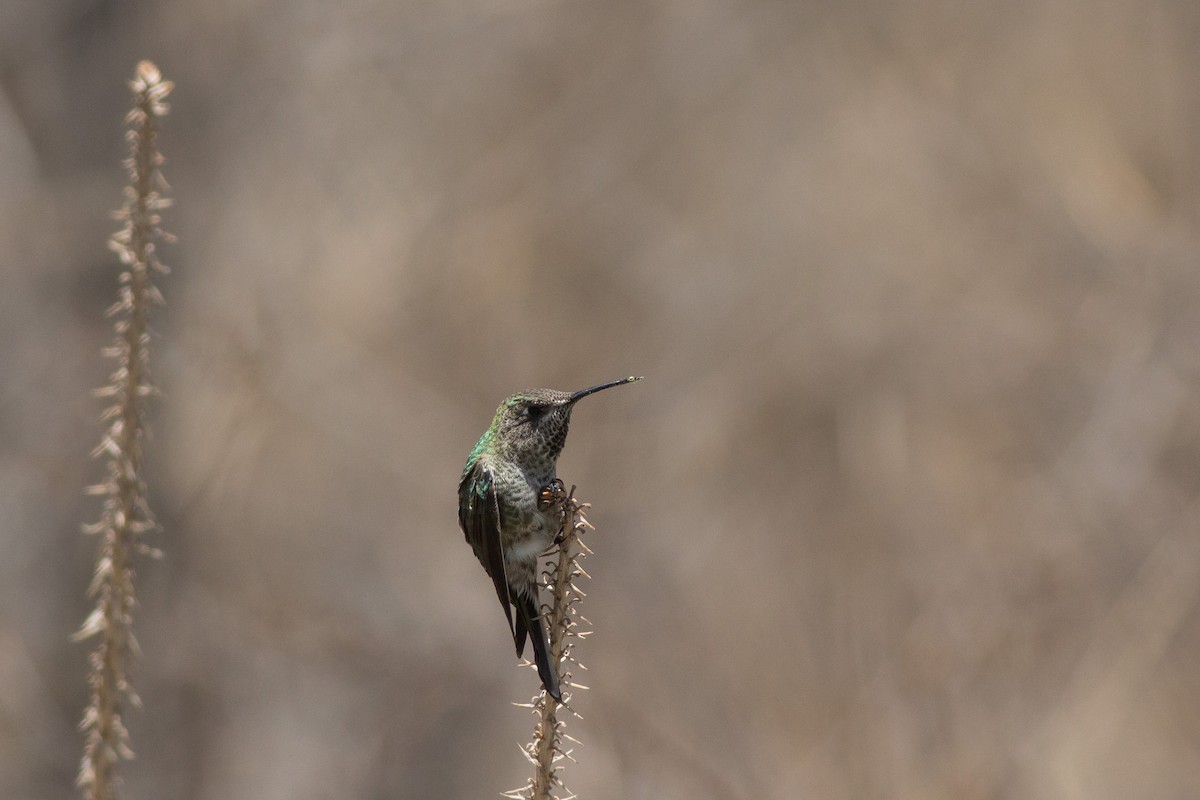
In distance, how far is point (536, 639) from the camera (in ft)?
7.39

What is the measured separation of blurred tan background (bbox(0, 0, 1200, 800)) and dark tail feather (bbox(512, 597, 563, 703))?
3763 mm

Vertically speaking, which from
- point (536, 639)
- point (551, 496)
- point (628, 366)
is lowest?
point (536, 639)

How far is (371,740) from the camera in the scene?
6395 millimetres

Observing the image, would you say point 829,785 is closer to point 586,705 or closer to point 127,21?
point 586,705

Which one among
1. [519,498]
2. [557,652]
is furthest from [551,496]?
[557,652]

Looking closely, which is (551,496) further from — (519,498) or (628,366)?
(628,366)

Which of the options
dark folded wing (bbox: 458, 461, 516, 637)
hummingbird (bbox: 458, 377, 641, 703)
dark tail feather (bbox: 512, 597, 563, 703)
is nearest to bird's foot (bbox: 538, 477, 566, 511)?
hummingbird (bbox: 458, 377, 641, 703)

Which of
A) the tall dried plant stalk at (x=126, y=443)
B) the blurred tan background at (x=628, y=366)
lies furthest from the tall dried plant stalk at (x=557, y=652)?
the blurred tan background at (x=628, y=366)

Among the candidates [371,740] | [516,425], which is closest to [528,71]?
[371,740]

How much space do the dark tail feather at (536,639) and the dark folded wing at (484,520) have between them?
0.04 m

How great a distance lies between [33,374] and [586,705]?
3910mm

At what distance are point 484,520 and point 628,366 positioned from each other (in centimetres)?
397

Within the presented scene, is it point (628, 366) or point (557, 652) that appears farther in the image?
point (628, 366)

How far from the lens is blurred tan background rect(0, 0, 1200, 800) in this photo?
5.86 meters
